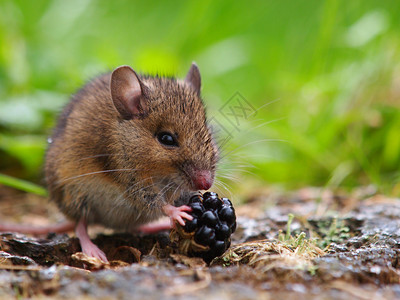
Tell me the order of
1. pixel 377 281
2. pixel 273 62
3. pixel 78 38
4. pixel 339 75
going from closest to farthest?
Answer: pixel 377 281 < pixel 339 75 < pixel 273 62 < pixel 78 38

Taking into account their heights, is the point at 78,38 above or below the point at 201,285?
above

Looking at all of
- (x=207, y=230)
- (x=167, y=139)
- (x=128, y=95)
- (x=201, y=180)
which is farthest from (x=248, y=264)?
(x=128, y=95)

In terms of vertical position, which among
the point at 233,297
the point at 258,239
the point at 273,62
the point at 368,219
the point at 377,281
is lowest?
the point at 233,297

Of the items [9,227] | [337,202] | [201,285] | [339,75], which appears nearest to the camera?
[201,285]

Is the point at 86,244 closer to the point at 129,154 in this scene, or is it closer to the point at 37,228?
the point at 129,154

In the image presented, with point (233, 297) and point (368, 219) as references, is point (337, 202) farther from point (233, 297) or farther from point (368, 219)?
point (233, 297)

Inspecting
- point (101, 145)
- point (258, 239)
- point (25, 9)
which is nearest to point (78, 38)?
point (25, 9)

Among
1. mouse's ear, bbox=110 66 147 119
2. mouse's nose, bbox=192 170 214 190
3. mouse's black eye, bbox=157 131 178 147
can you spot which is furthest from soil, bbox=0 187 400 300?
mouse's ear, bbox=110 66 147 119
